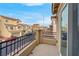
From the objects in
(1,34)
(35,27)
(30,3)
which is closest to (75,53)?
(35,27)

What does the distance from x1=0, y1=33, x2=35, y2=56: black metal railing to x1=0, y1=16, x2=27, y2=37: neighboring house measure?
0.12 meters

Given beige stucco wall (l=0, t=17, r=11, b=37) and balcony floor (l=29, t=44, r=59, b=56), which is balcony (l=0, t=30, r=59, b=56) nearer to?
balcony floor (l=29, t=44, r=59, b=56)

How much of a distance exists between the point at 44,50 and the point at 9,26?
0.78 meters


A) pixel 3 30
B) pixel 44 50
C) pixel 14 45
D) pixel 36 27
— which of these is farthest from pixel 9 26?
pixel 44 50

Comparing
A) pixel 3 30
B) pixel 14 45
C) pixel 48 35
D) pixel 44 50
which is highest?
pixel 3 30

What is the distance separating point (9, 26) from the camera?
2.60 meters

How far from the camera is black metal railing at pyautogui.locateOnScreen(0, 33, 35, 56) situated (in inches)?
101

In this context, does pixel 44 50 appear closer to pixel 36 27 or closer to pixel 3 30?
pixel 36 27

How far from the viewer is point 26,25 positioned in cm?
268

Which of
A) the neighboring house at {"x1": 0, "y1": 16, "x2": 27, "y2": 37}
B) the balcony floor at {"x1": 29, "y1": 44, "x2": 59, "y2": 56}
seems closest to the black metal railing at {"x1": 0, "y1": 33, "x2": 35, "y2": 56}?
the neighboring house at {"x1": 0, "y1": 16, "x2": 27, "y2": 37}

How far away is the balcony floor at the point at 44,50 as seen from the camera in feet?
9.00

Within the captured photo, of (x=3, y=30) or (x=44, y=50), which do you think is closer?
(x=3, y=30)

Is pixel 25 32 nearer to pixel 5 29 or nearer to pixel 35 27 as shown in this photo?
pixel 35 27

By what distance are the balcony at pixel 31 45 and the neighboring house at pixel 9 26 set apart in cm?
12
